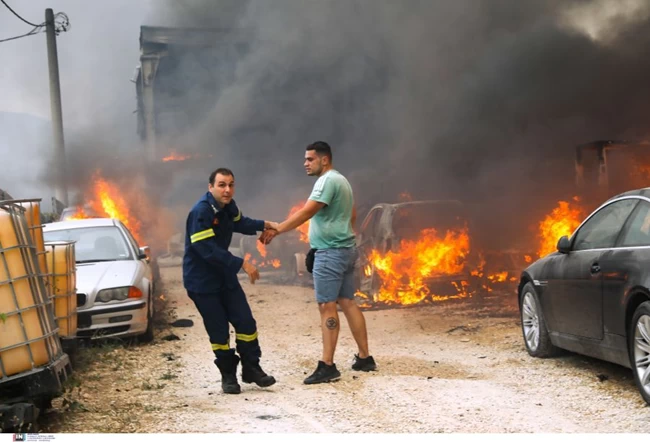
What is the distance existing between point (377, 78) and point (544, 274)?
14172mm

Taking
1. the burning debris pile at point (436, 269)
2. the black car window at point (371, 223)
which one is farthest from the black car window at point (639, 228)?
the black car window at point (371, 223)

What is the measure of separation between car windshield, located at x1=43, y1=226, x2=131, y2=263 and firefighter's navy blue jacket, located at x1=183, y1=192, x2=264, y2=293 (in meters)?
→ 3.40

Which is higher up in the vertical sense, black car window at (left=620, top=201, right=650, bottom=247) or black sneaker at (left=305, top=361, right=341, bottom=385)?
black car window at (left=620, top=201, right=650, bottom=247)

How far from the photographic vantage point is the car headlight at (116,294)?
296 inches

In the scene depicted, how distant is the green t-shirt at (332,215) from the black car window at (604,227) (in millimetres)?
1751

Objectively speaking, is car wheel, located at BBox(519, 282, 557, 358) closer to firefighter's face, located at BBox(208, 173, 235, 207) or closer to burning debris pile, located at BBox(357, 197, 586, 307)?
firefighter's face, located at BBox(208, 173, 235, 207)

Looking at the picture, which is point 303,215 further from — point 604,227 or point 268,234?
point 604,227

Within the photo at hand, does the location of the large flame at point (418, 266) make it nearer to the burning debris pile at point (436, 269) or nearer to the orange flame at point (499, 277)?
the burning debris pile at point (436, 269)

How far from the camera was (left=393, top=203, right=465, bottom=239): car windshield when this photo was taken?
35.9 feet

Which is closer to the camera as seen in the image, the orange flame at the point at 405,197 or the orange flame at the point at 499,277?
the orange flame at the point at 499,277

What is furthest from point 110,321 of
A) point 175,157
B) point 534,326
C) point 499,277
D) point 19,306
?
point 175,157

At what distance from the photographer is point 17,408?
3.85 metres

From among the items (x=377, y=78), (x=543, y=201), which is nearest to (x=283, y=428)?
(x=543, y=201)

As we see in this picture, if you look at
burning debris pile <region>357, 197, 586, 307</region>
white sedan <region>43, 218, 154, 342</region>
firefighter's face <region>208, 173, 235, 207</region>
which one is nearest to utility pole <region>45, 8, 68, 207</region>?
white sedan <region>43, 218, 154, 342</region>
